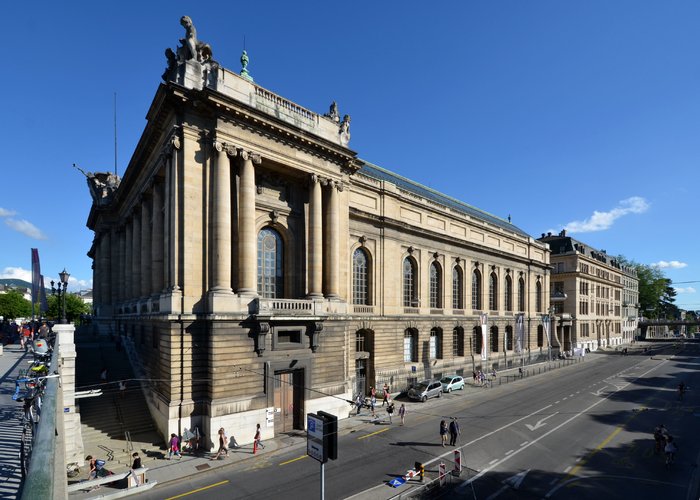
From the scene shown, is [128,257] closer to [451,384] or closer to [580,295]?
[451,384]

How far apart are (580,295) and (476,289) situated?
39101 millimetres

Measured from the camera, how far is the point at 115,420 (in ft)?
79.6

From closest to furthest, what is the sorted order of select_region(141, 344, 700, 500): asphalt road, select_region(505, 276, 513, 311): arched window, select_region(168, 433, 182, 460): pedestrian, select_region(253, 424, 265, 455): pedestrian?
select_region(141, 344, 700, 500): asphalt road → select_region(168, 433, 182, 460): pedestrian → select_region(253, 424, 265, 455): pedestrian → select_region(505, 276, 513, 311): arched window

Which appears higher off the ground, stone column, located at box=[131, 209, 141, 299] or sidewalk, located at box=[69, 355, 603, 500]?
stone column, located at box=[131, 209, 141, 299]

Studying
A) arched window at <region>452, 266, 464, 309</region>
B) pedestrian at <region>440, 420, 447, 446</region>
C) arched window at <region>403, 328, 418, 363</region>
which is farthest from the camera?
arched window at <region>452, 266, 464, 309</region>

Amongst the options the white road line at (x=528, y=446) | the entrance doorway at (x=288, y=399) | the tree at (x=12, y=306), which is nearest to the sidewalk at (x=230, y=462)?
the entrance doorway at (x=288, y=399)

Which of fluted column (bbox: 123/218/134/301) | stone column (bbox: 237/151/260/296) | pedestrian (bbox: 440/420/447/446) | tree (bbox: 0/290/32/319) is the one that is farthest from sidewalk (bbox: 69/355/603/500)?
tree (bbox: 0/290/32/319)

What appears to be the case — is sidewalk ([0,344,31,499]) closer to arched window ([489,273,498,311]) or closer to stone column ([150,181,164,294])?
stone column ([150,181,164,294])

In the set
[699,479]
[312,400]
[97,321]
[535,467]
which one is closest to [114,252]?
[97,321]

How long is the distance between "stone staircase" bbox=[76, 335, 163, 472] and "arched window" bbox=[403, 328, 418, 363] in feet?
80.7

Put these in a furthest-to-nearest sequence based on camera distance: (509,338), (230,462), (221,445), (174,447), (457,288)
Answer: (509,338), (457,288), (221,445), (174,447), (230,462)

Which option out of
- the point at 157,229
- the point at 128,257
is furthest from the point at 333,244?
the point at 128,257

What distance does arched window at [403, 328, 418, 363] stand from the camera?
1622 inches

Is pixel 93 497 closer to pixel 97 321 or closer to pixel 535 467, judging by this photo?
pixel 535 467
